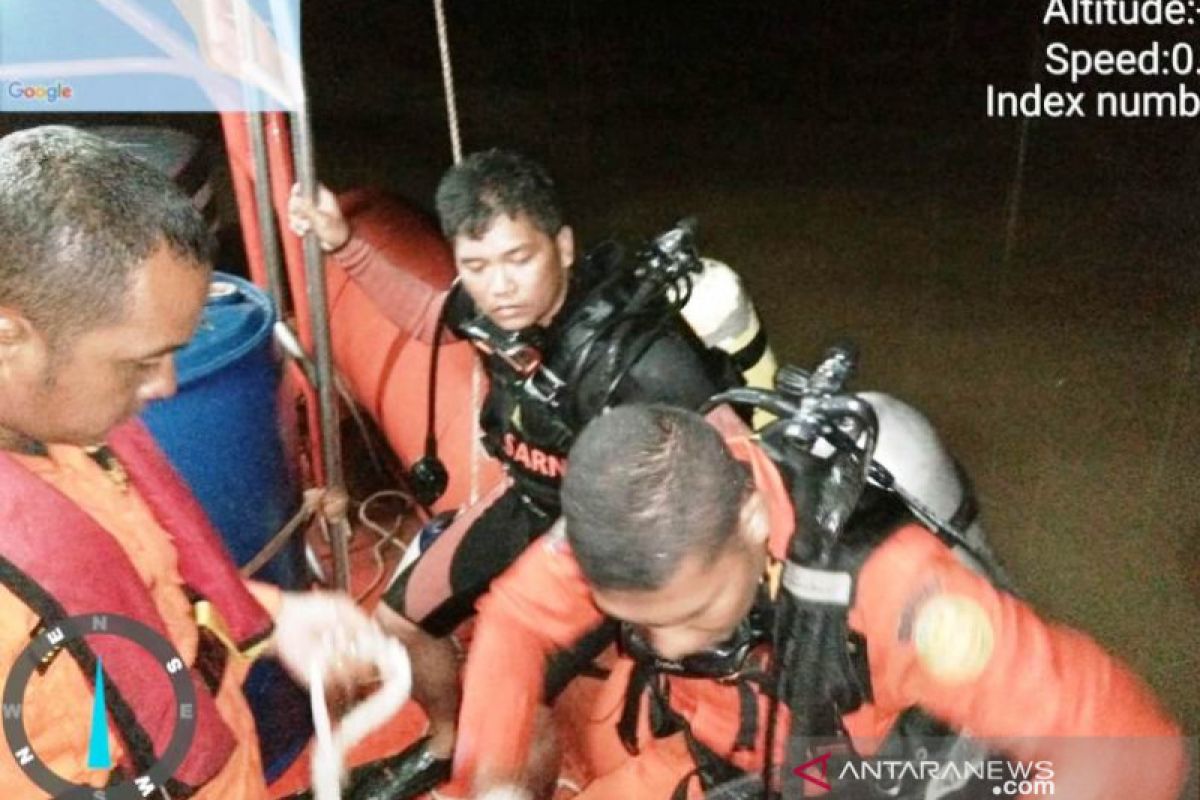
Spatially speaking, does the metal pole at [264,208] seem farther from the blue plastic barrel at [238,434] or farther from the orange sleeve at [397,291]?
the orange sleeve at [397,291]

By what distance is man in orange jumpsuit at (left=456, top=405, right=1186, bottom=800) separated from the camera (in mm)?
1158

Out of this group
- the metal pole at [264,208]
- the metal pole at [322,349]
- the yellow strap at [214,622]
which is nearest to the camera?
the yellow strap at [214,622]

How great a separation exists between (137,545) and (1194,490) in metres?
2.61

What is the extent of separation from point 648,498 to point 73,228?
1.96ft

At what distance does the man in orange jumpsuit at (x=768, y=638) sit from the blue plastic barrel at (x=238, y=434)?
2.04 feet

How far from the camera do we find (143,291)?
1.01 m

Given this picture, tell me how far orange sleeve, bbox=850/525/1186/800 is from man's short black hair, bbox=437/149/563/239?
92 cm

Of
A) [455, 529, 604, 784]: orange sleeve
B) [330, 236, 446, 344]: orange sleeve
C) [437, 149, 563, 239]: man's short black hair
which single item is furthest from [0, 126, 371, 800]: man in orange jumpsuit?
[330, 236, 446, 344]: orange sleeve

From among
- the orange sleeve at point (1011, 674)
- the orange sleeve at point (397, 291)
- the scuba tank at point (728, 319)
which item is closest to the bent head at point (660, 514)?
the orange sleeve at point (1011, 674)

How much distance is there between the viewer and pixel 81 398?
1.03 m

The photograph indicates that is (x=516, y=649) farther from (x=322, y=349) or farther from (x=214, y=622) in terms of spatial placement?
(x=322, y=349)

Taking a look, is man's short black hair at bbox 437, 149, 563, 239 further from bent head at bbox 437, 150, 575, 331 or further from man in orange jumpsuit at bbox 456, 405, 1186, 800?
man in orange jumpsuit at bbox 456, 405, 1186, 800

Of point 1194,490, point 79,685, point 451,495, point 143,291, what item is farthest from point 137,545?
point 1194,490

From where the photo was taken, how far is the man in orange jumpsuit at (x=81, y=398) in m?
0.98
